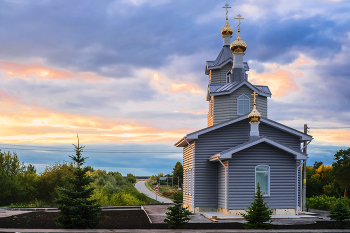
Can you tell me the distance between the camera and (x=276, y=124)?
19641 millimetres

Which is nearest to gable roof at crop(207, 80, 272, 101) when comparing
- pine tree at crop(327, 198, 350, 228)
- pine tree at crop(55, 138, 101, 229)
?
pine tree at crop(327, 198, 350, 228)

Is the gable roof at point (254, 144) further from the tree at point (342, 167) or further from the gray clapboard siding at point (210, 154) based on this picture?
the tree at point (342, 167)

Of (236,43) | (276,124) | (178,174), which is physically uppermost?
(236,43)

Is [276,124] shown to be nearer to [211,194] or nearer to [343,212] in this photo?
[211,194]

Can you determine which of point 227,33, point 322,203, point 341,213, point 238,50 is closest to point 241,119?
point 238,50

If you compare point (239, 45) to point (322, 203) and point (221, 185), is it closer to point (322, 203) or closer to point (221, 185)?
point (221, 185)

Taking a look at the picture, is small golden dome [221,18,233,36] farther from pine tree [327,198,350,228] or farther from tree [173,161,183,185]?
tree [173,161,183,185]

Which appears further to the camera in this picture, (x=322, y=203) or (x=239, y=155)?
(x=322, y=203)

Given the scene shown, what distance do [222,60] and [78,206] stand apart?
15.7 m

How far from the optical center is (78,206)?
11172 millimetres

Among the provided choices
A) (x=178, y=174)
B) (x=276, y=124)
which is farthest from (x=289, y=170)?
(x=178, y=174)

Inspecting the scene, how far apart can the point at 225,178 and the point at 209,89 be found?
6.87m

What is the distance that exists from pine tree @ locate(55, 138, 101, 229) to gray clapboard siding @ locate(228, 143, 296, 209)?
7.82 meters

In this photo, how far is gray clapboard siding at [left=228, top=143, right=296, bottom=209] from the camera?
17.5 metres
